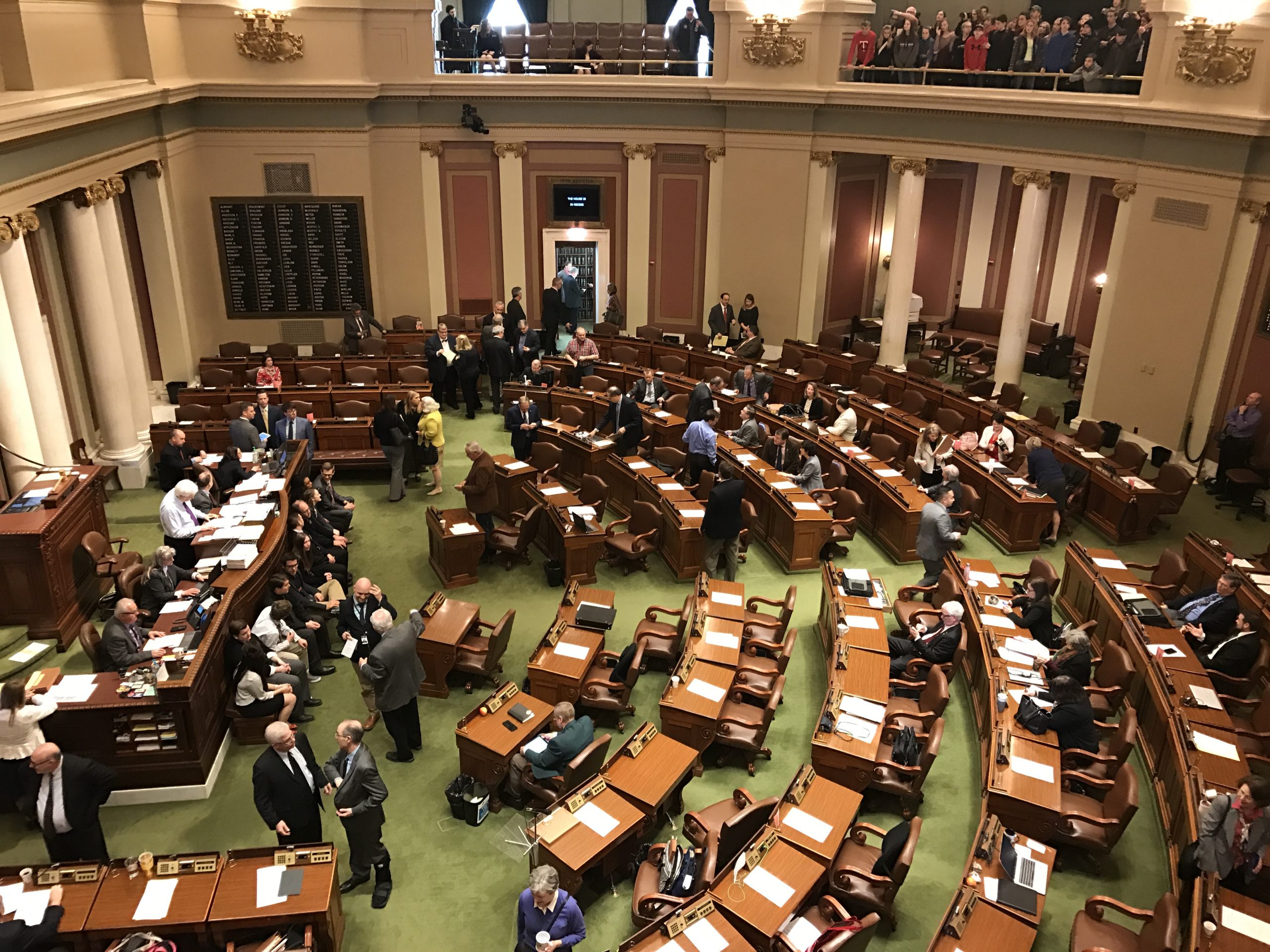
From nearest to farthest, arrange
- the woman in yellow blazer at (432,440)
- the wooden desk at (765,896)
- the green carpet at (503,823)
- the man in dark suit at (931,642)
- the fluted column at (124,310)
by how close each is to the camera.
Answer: the wooden desk at (765,896), the green carpet at (503,823), the man in dark suit at (931,642), the woman in yellow blazer at (432,440), the fluted column at (124,310)

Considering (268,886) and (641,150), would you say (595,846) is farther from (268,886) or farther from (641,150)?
(641,150)

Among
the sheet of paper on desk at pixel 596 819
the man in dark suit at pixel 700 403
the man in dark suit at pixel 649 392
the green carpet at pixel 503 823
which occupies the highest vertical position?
the man in dark suit at pixel 700 403

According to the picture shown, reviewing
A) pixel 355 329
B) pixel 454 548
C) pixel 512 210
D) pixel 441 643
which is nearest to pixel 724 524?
pixel 454 548

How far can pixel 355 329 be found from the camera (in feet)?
60.6

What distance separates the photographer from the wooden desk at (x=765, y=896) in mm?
6344

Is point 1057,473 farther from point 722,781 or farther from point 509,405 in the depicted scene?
point 509,405

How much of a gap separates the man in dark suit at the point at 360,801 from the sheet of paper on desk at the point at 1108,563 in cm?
801

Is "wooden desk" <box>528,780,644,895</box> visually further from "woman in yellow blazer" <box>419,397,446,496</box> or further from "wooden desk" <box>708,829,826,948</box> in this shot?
"woman in yellow blazer" <box>419,397,446,496</box>

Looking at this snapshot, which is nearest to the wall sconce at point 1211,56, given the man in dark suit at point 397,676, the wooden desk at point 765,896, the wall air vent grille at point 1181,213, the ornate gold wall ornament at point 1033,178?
the wall air vent grille at point 1181,213

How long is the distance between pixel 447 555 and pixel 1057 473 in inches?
309

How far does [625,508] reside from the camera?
1390cm

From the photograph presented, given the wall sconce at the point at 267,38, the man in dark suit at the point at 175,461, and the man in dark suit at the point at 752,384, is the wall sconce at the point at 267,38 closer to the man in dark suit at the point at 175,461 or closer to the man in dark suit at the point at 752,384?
the man in dark suit at the point at 175,461

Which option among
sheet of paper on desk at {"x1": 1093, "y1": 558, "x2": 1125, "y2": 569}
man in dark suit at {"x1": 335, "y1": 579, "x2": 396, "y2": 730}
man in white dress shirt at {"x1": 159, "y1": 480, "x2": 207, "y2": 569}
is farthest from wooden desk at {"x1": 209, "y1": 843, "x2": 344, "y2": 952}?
sheet of paper on desk at {"x1": 1093, "y1": 558, "x2": 1125, "y2": 569}

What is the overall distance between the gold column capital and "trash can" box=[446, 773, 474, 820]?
14.1 meters
